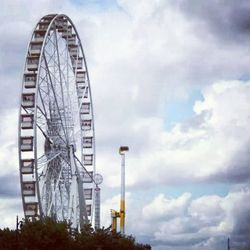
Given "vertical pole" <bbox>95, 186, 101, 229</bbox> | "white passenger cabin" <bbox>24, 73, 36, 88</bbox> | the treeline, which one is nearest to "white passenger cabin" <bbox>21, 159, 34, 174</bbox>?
the treeline

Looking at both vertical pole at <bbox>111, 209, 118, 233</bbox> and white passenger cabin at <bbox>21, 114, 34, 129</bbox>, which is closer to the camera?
white passenger cabin at <bbox>21, 114, 34, 129</bbox>

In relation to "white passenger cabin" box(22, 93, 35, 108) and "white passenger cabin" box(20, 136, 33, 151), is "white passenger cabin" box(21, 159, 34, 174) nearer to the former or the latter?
"white passenger cabin" box(20, 136, 33, 151)

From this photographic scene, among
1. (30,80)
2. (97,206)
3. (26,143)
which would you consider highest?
(30,80)

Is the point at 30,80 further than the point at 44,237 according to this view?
No

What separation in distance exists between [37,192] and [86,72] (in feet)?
70.8

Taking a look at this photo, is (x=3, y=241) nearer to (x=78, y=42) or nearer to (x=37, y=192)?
(x=37, y=192)

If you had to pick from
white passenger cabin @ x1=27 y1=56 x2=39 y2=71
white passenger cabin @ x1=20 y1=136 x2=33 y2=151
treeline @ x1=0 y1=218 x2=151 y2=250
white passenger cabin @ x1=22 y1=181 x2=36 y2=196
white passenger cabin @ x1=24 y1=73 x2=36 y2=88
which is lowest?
treeline @ x1=0 y1=218 x2=151 y2=250

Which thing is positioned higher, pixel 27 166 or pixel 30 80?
pixel 30 80

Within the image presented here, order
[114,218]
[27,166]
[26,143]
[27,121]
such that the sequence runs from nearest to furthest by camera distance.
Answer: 1. [27,166]
2. [26,143]
3. [27,121]
4. [114,218]

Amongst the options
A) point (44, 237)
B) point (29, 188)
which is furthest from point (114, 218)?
point (29, 188)

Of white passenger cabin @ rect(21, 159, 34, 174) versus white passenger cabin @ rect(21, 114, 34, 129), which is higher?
white passenger cabin @ rect(21, 114, 34, 129)

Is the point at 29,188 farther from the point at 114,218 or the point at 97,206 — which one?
the point at 114,218

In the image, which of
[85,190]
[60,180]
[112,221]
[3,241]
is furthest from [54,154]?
[112,221]

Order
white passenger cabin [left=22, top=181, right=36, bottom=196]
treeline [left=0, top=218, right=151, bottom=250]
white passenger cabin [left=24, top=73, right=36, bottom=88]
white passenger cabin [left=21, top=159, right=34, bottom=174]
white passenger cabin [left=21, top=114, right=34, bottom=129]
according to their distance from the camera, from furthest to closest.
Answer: treeline [left=0, top=218, right=151, bottom=250], white passenger cabin [left=24, top=73, right=36, bottom=88], white passenger cabin [left=21, top=114, right=34, bottom=129], white passenger cabin [left=21, top=159, right=34, bottom=174], white passenger cabin [left=22, top=181, right=36, bottom=196]
